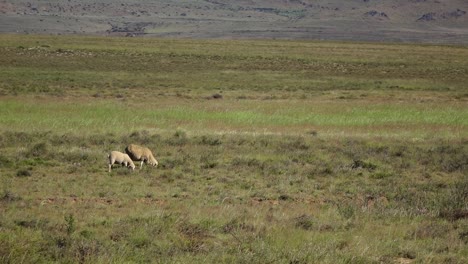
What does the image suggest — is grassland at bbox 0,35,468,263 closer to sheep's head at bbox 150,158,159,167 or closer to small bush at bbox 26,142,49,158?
small bush at bbox 26,142,49,158

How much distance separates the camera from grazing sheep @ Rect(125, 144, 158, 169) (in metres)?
16.4

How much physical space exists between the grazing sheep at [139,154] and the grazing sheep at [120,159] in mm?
297

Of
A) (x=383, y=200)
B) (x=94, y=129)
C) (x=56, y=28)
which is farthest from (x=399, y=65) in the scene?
(x=56, y=28)

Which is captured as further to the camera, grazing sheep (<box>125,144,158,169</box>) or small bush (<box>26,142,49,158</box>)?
small bush (<box>26,142,49,158</box>)

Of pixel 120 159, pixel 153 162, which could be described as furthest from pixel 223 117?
pixel 120 159

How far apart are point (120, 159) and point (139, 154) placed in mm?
699

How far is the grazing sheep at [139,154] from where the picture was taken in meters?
16.4

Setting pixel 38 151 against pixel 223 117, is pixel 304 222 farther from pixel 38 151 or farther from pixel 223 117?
pixel 223 117

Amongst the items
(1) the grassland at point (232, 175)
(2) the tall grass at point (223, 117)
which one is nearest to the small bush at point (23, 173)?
(1) the grassland at point (232, 175)

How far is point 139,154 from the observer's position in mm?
16406

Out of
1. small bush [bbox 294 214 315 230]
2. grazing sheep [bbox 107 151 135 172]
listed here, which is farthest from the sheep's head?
small bush [bbox 294 214 315 230]

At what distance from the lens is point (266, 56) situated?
250ft

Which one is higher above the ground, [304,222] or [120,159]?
[304,222]

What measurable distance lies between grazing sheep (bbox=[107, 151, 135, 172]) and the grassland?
0.38 metres
